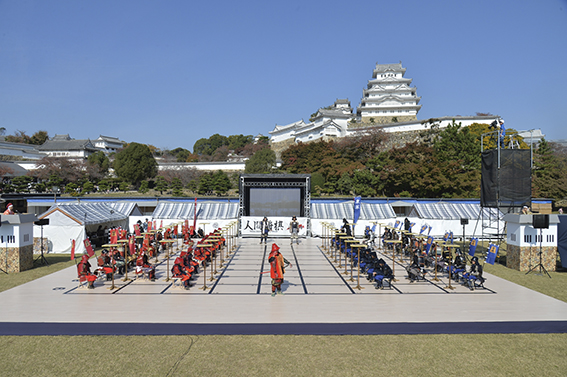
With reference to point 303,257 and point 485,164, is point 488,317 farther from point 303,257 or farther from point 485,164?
point 485,164

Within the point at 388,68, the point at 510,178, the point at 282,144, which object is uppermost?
the point at 388,68

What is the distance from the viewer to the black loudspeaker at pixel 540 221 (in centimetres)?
1051

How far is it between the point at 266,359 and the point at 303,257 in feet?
26.8

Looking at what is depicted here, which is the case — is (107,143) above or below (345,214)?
above

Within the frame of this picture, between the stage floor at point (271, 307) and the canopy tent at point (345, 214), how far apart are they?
8364mm

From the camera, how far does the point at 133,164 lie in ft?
128

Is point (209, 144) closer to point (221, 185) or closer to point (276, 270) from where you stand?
point (221, 185)

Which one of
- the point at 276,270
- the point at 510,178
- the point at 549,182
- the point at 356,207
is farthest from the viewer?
the point at 549,182

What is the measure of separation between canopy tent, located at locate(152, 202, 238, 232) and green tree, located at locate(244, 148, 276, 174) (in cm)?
2233

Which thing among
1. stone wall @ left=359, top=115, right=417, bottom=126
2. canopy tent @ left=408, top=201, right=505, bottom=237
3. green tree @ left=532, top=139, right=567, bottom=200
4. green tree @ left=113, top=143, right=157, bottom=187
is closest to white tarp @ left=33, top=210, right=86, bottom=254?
canopy tent @ left=408, top=201, right=505, bottom=237

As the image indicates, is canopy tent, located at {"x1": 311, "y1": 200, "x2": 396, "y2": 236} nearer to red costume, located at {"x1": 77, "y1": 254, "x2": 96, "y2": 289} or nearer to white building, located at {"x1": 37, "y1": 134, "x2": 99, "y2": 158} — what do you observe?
red costume, located at {"x1": 77, "y1": 254, "x2": 96, "y2": 289}

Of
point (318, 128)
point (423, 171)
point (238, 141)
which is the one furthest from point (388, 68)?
point (423, 171)

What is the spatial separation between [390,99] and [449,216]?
45.6 meters

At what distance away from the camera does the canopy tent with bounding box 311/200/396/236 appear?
18.9 meters
